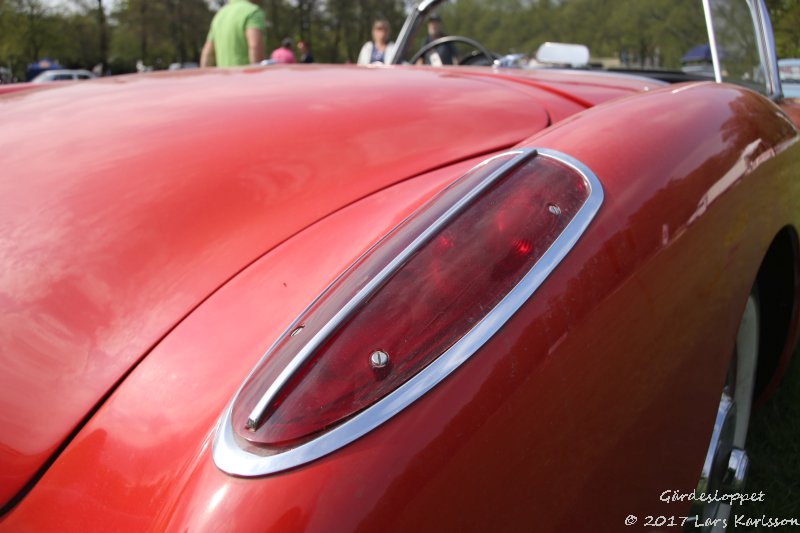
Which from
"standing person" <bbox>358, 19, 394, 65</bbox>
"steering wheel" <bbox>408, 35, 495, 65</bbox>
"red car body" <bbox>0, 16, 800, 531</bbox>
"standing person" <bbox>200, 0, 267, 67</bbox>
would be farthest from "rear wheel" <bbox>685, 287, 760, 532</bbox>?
"standing person" <bbox>358, 19, 394, 65</bbox>

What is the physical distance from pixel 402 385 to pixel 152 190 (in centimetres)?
62

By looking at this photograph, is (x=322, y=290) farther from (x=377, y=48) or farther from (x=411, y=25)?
(x=377, y=48)

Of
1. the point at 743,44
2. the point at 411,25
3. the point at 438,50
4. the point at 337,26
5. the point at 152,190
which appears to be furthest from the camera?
the point at 337,26

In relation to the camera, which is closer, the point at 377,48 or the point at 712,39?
the point at 712,39

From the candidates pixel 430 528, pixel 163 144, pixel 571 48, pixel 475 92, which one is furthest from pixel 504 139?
pixel 571 48

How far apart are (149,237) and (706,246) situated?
91cm

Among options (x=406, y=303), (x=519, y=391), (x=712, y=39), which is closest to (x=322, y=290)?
(x=406, y=303)

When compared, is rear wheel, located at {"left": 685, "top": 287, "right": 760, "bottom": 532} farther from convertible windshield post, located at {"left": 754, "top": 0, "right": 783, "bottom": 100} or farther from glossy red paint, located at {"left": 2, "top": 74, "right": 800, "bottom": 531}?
convertible windshield post, located at {"left": 754, "top": 0, "right": 783, "bottom": 100}

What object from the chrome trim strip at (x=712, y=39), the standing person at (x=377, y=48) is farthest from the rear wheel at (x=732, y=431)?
the standing person at (x=377, y=48)

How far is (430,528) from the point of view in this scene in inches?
28.4

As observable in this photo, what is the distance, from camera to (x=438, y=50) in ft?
11.6

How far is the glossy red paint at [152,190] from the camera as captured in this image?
93 centimetres

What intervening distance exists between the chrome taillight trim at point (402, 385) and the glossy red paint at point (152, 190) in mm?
253

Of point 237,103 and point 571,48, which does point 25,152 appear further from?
point 571,48
